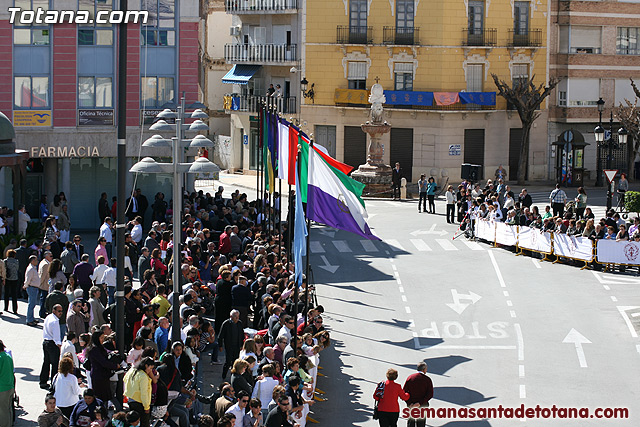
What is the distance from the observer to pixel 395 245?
35562 millimetres

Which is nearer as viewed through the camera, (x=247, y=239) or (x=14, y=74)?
(x=247, y=239)

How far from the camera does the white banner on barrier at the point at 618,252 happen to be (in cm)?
3073

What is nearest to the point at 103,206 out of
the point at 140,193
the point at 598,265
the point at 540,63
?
the point at 140,193

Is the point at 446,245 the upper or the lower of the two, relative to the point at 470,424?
upper

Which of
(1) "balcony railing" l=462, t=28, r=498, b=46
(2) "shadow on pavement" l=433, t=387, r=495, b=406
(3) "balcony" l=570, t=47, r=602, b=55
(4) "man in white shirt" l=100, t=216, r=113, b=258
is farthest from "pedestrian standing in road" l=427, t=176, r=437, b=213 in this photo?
(2) "shadow on pavement" l=433, t=387, r=495, b=406

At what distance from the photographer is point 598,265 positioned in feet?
103

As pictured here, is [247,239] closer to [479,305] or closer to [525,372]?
[479,305]

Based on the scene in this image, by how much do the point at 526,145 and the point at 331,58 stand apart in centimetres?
1125

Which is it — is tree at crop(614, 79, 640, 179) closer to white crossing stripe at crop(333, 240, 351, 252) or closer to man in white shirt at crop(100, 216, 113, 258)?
white crossing stripe at crop(333, 240, 351, 252)

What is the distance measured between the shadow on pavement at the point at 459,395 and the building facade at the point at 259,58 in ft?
124

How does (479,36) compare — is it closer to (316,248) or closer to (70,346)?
(316,248)

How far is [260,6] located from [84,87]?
890 inches

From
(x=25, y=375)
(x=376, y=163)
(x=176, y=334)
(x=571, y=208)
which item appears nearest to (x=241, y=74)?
(x=376, y=163)

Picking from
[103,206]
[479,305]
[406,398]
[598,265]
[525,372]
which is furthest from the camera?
[103,206]
